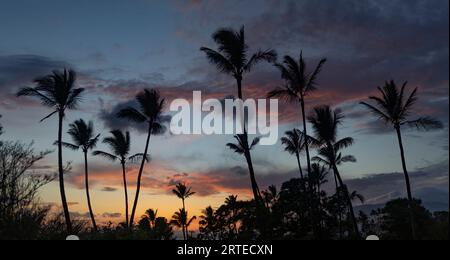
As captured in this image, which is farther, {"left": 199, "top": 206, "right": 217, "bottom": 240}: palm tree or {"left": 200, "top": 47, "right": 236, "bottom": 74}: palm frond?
{"left": 199, "top": 206, "right": 217, "bottom": 240}: palm tree

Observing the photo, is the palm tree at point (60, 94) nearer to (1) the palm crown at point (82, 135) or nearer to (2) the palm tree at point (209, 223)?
(1) the palm crown at point (82, 135)

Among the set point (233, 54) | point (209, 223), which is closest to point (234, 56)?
point (233, 54)

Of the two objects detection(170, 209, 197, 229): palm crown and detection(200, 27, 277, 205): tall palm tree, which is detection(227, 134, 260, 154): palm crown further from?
detection(170, 209, 197, 229): palm crown

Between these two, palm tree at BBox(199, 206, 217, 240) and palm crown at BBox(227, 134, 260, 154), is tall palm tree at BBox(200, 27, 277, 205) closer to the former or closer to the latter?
palm crown at BBox(227, 134, 260, 154)

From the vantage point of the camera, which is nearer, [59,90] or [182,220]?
[59,90]

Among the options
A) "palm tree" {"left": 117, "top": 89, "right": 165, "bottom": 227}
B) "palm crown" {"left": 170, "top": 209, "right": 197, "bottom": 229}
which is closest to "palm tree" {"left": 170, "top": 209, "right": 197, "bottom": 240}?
"palm crown" {"left": 170, "top": 209, "right": 197, "bottom": 229}

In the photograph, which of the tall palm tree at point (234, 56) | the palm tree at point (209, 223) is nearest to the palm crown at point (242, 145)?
the tall palm tree at point (234, 56)

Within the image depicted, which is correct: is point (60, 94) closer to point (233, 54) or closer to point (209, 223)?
point (233, 54)

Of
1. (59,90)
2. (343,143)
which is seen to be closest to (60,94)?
(59,90)

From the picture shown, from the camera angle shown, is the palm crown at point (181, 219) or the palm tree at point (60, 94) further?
the palm crown at point (181, 219)
